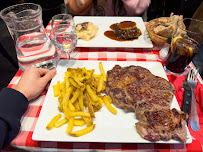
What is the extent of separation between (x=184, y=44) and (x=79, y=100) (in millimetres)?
1655

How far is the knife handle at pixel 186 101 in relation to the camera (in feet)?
5.42

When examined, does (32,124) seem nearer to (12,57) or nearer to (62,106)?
(62,106)

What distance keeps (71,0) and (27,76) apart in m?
2.59

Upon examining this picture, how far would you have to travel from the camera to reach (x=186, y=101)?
1.74 metres

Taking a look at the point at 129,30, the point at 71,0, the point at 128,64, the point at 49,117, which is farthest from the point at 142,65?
the point at 71,0

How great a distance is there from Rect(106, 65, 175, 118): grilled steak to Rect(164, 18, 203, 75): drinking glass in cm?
55

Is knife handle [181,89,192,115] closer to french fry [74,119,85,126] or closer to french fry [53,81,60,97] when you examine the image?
french fry [74,119,85,126]

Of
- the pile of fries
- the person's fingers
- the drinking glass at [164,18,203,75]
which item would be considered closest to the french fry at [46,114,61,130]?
the pile of fries

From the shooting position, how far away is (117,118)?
1546 mm

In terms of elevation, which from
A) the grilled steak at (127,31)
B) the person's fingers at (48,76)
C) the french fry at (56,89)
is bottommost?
the french fry at (56,89)

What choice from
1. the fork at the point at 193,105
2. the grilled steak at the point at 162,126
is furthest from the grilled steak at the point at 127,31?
the grilled steak at the point at 162,126

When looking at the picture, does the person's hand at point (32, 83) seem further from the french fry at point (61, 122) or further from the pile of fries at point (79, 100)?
the french fry at point (61, 122)

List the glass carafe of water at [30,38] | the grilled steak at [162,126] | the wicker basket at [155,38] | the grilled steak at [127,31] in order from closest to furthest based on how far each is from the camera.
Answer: the grilled steak at [162,126]
the glass carafe of water at [30,38]
the wicker basket at [155,38]
the grilled steak at [127,31]

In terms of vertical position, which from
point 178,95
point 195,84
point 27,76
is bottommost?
point 178,95
